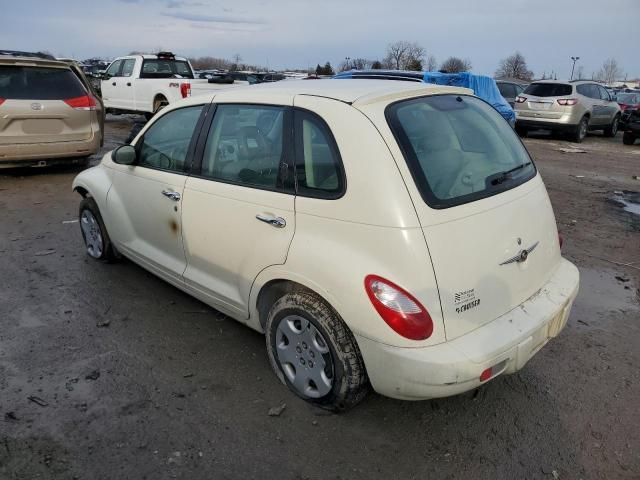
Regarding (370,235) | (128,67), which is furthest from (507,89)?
(370,235)

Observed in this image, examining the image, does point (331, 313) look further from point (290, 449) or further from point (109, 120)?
point (109, 120)

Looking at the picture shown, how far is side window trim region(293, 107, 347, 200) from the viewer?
261cm

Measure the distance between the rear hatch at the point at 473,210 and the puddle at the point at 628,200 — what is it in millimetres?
5136

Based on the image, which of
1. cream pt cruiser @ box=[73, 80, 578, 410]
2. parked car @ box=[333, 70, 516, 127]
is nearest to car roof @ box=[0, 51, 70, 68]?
parked car @ box=[333, 70, 516, 127]

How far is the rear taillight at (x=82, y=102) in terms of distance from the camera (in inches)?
312

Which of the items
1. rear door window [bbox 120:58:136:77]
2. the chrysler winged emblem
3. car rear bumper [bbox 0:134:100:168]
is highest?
rear door window [bbox 120:58:136:77]

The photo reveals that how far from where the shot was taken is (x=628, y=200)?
7957 millimetres

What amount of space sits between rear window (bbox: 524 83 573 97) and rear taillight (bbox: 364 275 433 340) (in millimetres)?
14963

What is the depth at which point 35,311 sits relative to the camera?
3.93 meters

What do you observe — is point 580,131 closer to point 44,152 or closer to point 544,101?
point 544,101

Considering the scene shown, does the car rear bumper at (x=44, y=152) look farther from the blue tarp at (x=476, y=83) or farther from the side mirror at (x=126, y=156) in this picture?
the blue tarp at (x=476, y=83)

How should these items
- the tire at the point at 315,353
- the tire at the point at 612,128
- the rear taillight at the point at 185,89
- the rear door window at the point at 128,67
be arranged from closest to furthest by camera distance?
the tire at the point at 315,353 < the rear taillight at the point at 185,89 < the rear door window at the point at 128,67 < the tire at the point at 612,128

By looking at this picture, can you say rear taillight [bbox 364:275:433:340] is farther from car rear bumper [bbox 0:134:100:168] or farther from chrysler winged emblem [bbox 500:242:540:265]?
car rear bumper [bbox 0:134:100:168]

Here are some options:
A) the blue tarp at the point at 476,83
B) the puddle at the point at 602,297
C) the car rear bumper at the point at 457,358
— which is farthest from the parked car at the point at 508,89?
the car rear bumper at the point at 457,358
